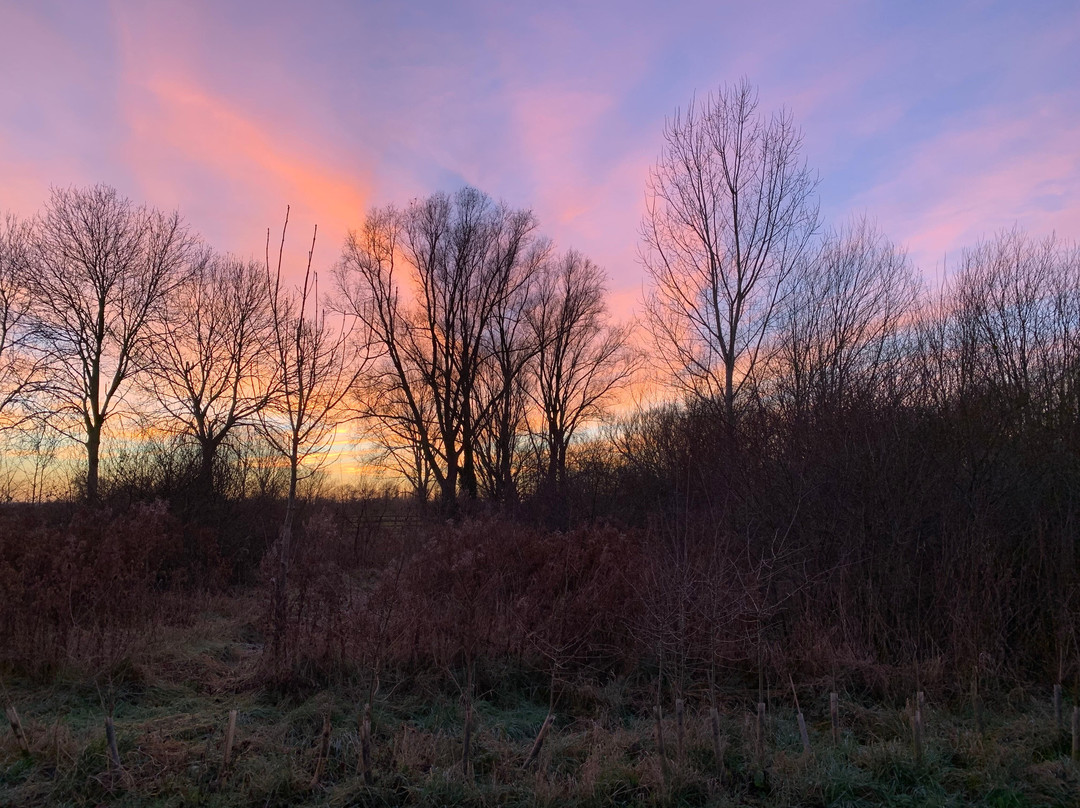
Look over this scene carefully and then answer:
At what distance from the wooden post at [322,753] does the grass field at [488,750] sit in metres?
0.04

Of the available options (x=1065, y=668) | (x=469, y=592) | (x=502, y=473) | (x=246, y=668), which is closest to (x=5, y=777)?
(x=246, y=668)

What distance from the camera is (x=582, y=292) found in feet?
97.2

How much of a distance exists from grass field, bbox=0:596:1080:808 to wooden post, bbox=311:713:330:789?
1.7 inches

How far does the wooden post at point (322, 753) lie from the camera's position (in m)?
4.11

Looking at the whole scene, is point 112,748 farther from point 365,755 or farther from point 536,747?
point 536,747

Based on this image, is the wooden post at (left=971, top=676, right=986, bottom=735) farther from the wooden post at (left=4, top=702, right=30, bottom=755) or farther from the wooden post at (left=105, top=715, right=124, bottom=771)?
the wooden post at (left=4, top=702, right=30, bottom=755)

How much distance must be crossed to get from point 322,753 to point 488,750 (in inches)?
44.4

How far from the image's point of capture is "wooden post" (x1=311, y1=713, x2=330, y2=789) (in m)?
4.11

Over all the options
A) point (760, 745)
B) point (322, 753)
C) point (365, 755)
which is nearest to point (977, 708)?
point (760, 745)

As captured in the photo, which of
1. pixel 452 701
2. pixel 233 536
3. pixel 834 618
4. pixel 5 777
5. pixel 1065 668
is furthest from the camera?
pixel 233 536

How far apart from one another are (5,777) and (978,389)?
1042 cm

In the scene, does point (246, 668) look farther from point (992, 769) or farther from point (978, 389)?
point (978, 389)

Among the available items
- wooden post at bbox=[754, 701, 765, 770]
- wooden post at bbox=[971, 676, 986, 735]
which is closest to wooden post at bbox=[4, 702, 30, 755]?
wooden post at bbox=[754, 701, 765, 770]

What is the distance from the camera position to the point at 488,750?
15.1 feet
